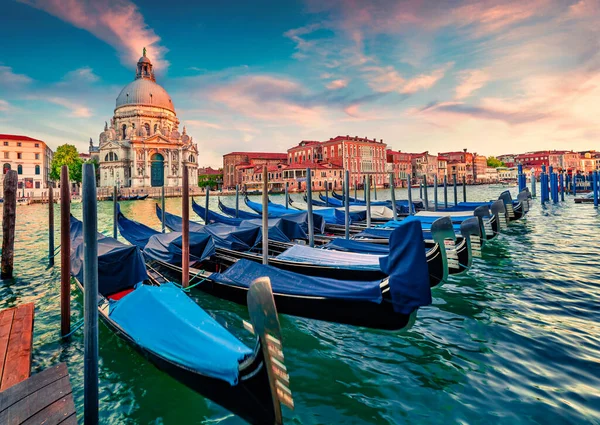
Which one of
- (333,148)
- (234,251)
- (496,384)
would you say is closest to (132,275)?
(234,251)

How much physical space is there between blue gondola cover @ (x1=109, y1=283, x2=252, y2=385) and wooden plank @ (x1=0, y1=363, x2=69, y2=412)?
523 millimetres

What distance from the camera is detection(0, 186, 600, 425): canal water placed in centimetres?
241

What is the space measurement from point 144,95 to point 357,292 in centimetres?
5274

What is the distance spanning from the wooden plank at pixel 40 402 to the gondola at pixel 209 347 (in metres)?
0.55

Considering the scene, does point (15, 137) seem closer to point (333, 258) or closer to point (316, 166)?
point (316, 166)

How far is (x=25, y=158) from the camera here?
125 ft

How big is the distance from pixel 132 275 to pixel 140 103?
49914mm

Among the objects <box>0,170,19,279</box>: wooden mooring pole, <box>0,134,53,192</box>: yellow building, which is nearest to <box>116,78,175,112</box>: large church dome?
<box>0,134,53,192</box>: yellow building

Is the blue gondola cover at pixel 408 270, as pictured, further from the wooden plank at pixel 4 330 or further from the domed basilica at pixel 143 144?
the domed basilica at pixel 143 144

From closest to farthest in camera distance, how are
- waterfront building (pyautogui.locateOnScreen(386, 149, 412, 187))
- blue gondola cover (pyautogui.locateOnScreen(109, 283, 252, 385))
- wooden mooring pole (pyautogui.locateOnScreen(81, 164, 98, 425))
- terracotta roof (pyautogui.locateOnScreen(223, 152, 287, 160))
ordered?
blue gondola cover (pyautogui.locateOnScreen(109, 283, 252, 385))
wooden mooring pole (pyautogui.locateOnScreen(81, 164, 98, 425))
waterfront building (pyautogui.locateOnScreen(386, 149, 412, 187))
terracotta roof (pyautogui.locateOnScreen(223, 152, 287, 160))

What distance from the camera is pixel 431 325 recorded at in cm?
376

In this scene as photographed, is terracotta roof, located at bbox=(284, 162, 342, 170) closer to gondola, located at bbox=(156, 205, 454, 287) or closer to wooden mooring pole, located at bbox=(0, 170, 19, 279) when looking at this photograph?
gondola, located at bbox=(156, 205, 454, 287)

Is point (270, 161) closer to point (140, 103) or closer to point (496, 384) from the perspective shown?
point (140, 103)

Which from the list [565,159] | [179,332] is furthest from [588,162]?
[179,332]
